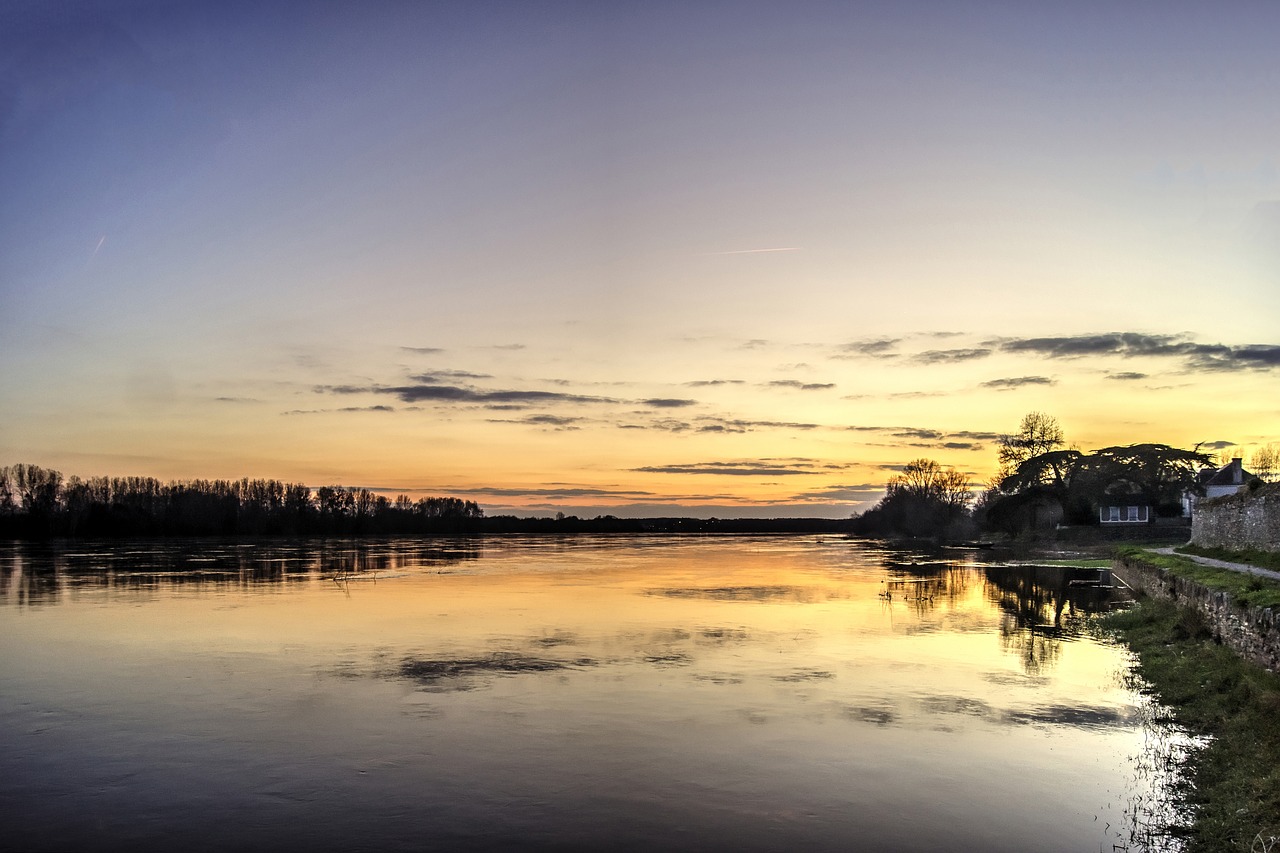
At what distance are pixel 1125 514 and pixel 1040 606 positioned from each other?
54612 millimetres

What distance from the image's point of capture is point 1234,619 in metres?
16.8

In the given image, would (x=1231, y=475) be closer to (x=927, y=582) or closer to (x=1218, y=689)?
(x=927, y=582)

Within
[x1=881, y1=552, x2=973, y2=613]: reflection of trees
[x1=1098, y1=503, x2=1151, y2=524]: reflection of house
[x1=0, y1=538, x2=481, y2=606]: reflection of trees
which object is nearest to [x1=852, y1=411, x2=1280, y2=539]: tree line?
[x1=1098, y1=503, x2=1151, y2=524]: reflection of house

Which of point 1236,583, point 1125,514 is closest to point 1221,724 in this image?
point 1236,583

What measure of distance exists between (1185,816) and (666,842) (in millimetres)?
5801

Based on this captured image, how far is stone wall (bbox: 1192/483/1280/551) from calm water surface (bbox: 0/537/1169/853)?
600 centimetres

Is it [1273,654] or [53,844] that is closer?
[53,844]

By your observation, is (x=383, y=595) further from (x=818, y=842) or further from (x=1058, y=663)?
(x=818, y=842)

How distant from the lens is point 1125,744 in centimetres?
1357

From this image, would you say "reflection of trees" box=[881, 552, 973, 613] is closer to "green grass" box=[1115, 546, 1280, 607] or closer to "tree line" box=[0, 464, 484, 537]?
"green grass" box=[1115, 546, 1280, 607]

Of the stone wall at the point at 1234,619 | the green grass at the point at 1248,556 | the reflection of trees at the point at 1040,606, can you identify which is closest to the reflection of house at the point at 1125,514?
the reflection of trees at the point at 1040,606

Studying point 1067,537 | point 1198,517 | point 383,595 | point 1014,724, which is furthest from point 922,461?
point 1014,724

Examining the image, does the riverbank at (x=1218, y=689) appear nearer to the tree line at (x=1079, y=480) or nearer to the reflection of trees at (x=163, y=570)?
the reflection of trees at (x=163, y=570)

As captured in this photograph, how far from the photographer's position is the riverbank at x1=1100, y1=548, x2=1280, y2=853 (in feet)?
31.9
